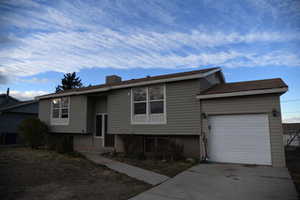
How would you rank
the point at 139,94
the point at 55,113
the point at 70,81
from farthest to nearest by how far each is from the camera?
the point at 70,81, the point at 55,113, the point at 139,94

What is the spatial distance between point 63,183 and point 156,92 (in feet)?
20.4

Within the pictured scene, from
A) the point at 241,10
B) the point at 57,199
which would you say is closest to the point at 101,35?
the point at 241,10

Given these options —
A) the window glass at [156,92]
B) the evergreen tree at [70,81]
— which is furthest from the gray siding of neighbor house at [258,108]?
the evergreen tree at [70,81]

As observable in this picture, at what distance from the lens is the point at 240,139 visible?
7.94m

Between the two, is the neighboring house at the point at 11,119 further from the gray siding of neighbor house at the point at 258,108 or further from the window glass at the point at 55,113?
the gray siding of neighbor house at the point at 258,108

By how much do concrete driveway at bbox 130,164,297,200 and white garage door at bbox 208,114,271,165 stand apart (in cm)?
109

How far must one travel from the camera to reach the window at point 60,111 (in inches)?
533

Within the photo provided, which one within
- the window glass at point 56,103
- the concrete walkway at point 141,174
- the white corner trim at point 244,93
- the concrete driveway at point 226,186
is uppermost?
the window glass at point 56,103

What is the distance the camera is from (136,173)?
254 inches

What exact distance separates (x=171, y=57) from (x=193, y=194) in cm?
1259

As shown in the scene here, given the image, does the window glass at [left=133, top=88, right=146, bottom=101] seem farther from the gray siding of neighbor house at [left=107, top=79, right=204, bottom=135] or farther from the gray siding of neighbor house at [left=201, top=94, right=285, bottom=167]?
the gray siding of neighbor house at [left=201, top=94, right=285, bottom=167]

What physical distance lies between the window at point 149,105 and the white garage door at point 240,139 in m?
2.61

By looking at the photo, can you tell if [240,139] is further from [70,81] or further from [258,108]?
[70,81]

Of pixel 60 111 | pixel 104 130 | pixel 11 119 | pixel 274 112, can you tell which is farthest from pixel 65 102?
pixel 274 112
